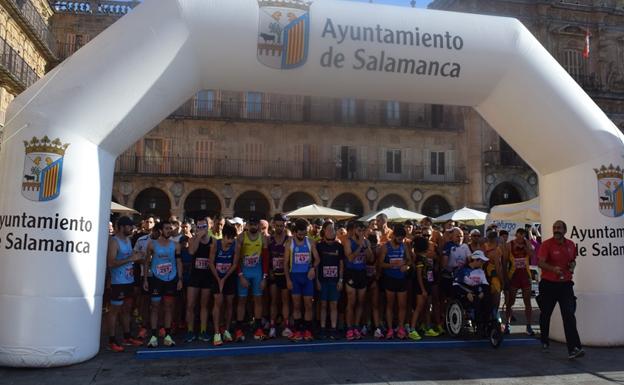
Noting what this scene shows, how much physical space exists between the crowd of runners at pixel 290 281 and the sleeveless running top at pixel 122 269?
0.04 ft

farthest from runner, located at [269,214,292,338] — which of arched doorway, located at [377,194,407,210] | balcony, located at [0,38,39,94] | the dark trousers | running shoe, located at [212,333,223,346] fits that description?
arched doorway, located at [377,194,407,210]

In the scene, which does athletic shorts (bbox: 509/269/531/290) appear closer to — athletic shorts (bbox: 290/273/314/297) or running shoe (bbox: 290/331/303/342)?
athletic shorts (bbox: 290/273/314/297)

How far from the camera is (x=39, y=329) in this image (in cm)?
588

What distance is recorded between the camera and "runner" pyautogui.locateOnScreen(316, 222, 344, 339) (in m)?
7.92

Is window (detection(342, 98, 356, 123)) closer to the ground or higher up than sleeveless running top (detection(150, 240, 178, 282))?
higher up

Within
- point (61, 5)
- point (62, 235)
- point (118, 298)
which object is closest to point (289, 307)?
point (118, 298)

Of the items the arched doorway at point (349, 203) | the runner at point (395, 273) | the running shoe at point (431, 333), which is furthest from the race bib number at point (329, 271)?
the arched doorway at point (349, 203)

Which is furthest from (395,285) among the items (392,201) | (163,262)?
(392,201)

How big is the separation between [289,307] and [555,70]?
513cm

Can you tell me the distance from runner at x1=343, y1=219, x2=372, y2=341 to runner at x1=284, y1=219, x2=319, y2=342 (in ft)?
1.80

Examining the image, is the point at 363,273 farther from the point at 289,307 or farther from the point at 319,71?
the point at 319,71

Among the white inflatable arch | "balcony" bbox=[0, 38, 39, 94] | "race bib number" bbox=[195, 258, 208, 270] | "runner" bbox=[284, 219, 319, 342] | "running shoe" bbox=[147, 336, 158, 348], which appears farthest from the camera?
"balcony" bbox=[0, 38, 39, 94]

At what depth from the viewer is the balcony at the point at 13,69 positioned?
20312 millimetres

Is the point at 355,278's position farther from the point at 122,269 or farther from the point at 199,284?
the point at 122,269
